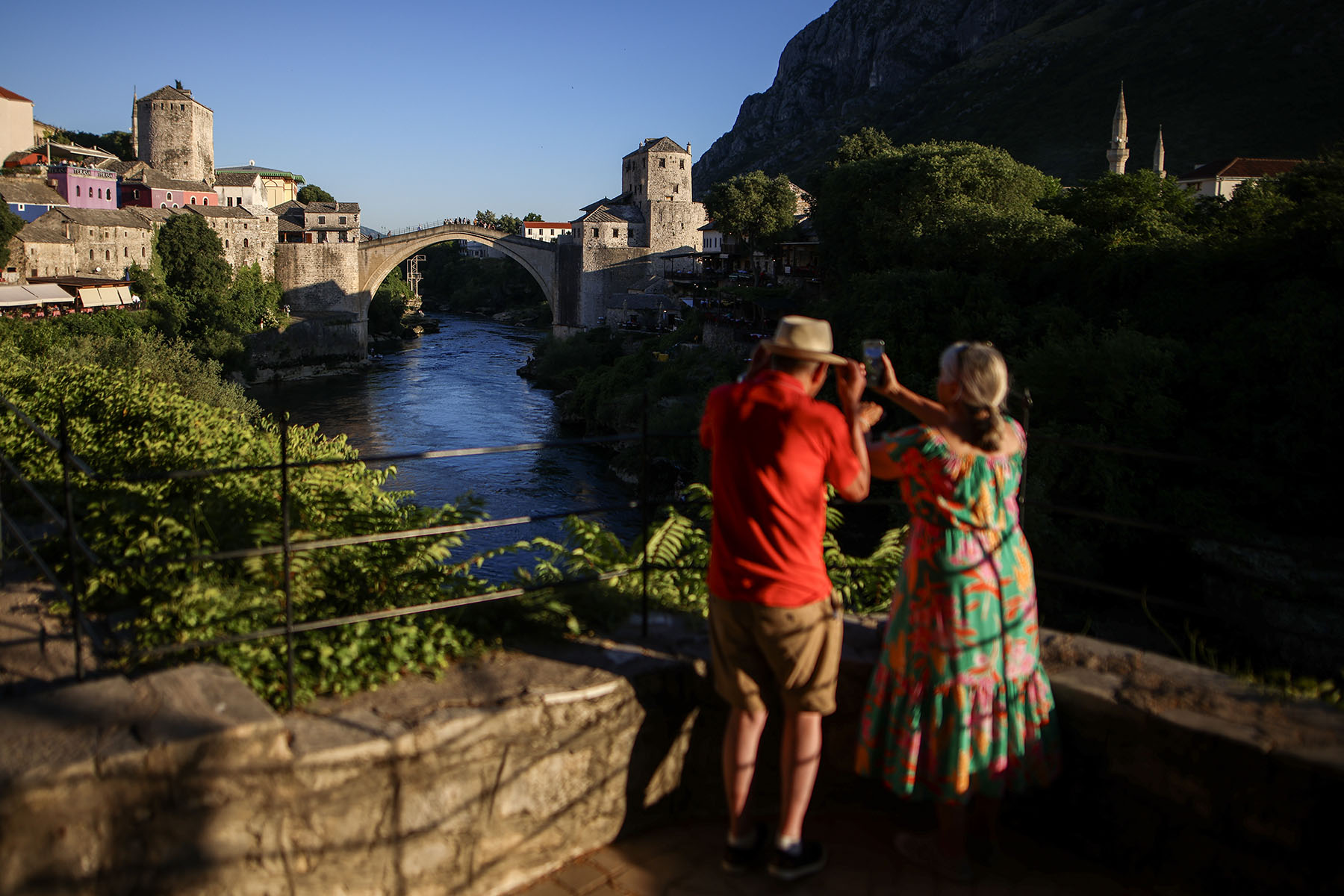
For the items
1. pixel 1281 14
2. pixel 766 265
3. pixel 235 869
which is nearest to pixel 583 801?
pixel 235 869

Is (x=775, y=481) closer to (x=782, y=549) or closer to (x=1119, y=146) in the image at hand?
(x=782, y=549)

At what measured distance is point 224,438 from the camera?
218 inches

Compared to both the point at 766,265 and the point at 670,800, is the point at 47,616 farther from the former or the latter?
the point at 766,265

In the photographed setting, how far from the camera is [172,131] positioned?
173 ft

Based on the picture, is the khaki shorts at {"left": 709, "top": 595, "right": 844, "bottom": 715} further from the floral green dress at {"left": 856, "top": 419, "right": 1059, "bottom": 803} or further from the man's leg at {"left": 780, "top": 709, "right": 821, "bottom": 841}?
the floral green dress at {"left": 856, "top": 419, "right": 1059, "bottom": 803}

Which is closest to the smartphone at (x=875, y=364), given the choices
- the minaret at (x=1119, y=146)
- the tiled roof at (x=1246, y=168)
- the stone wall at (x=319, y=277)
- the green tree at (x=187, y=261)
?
the tiled roof at (x=1246, y=168)

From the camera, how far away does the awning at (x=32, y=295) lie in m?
30.5

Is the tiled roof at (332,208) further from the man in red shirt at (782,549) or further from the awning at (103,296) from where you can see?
the man in red shirt at (782,549)

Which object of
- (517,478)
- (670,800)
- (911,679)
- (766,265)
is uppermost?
(766,265)

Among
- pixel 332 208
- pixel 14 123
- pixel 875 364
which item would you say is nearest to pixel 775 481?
pixel 875 364

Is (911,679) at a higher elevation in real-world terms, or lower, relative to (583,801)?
higher

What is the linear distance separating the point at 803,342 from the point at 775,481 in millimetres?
326

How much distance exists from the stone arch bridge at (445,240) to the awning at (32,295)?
14.6 meters

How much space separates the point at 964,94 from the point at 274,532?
236 feet
